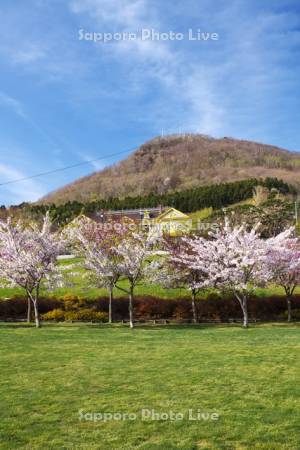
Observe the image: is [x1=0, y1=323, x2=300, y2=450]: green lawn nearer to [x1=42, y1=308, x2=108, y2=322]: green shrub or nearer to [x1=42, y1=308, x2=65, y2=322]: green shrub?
[x1=42, y1=308, x2=108, y2=322]: green shrub

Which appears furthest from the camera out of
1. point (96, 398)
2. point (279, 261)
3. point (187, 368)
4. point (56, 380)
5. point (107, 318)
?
point (107, 318)

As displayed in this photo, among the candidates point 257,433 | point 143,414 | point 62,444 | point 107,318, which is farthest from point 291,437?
point 107,318

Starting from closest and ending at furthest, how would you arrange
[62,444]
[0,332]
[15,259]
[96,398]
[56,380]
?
[62,444], [96,398], [56,380], [0,332], [15,259]

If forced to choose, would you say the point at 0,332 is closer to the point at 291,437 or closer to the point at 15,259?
the point at 15,259

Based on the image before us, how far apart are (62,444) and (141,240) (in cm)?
1916

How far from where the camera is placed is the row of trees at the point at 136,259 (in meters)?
25.6

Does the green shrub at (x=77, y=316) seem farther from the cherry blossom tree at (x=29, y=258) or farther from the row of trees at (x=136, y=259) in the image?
the cherry blossom tree at (x=29, y=258)

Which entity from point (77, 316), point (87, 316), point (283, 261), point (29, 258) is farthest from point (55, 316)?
point (283, 261)

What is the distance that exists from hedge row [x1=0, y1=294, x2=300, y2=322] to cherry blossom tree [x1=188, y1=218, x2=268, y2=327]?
4.48 meters

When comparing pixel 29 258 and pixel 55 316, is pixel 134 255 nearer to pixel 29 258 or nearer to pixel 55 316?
pixel 29 258

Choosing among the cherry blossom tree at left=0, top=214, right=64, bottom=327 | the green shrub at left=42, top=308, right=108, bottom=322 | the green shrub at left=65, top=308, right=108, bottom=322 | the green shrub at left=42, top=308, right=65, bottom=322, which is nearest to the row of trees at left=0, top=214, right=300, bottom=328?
the cherry blossom tree at left=0, top=214, right=64, bottom=327

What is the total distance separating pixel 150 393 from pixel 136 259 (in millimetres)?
15604

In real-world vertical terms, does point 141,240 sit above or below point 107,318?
above

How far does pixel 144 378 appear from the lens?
11367 millimetres
